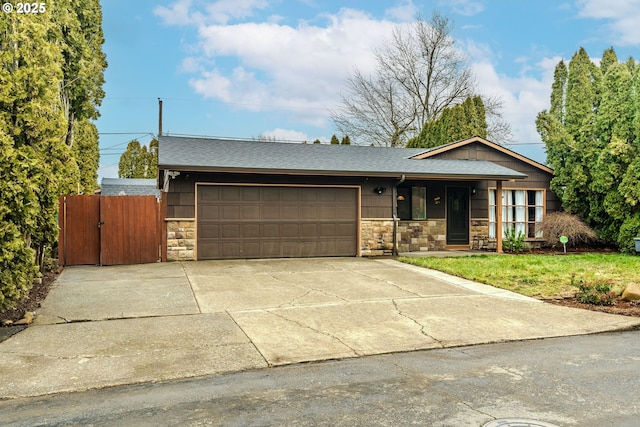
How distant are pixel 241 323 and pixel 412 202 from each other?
9.39 meters

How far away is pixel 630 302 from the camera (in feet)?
23.5

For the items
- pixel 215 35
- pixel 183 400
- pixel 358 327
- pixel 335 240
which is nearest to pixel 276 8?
pixel 215 35

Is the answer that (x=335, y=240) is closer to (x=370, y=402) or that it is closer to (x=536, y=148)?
(x=370, y=402)

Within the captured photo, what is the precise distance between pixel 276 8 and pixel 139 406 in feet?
45.7

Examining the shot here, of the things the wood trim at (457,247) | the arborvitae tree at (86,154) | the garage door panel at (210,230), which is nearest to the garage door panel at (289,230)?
the garage door panel at (210,230)

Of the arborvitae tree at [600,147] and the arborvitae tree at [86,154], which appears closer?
the arborvitae tree at [600,147]

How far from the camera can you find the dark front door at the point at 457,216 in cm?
1491

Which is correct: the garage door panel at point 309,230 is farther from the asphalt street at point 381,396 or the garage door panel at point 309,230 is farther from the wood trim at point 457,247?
the asphalt street at point 381,396

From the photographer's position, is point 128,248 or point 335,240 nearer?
point 128,248

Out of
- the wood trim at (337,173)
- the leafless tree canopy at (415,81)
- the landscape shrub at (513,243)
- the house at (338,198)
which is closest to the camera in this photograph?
the wood trim at (337,173)

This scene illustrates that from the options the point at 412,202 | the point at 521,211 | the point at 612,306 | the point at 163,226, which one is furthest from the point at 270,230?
the point at 521,211

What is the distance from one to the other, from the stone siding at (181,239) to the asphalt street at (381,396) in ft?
26.8

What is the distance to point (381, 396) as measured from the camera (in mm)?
3502

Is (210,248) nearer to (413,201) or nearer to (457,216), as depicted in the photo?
(413,201)
